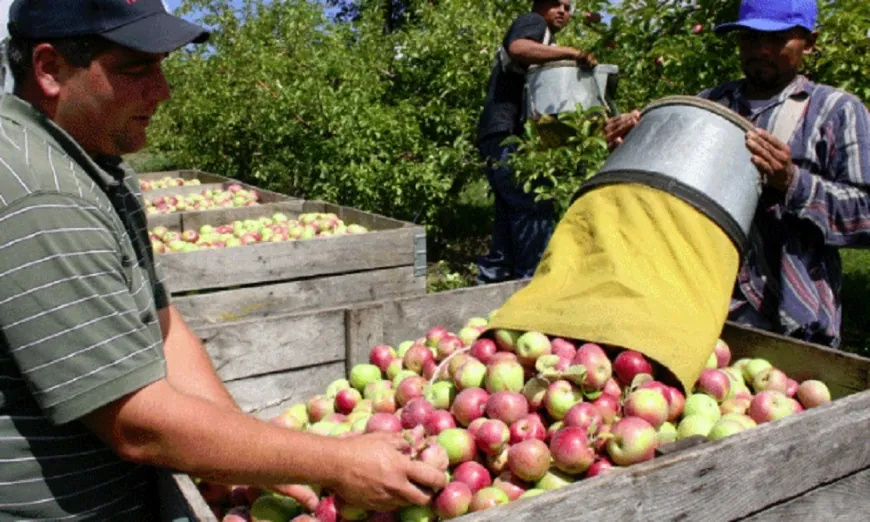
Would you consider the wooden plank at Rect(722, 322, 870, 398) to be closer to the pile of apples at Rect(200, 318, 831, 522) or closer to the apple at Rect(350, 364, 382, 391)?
the pile of apples at Rect(200, 318, 831, 522)

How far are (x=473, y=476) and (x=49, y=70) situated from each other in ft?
4.01

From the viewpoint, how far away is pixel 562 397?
201 centimetres

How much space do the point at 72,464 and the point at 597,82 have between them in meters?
3.56

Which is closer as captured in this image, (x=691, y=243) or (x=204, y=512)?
(x=204, y=512)

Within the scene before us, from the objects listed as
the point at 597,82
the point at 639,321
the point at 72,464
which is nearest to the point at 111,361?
the point at 72,464

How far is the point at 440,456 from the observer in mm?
1811

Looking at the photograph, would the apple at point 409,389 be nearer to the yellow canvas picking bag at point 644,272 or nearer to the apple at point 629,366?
the yellow canvas picking bag at point 644,272

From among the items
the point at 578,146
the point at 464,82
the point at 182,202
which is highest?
the point at 578,146

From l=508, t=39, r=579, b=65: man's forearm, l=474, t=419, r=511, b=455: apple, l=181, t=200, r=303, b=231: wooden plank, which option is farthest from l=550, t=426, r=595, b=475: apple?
l=181, t=200, r=303, b=231: wooden plank

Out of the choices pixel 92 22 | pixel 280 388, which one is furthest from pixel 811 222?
pixel 92 22

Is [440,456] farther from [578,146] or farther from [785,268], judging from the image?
[578,146]

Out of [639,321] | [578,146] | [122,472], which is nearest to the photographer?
[122,472]

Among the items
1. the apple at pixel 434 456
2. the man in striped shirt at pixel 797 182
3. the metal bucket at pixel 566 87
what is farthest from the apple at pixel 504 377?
the metal bucket at pixel 566 87

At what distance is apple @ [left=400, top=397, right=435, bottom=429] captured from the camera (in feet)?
6.84
